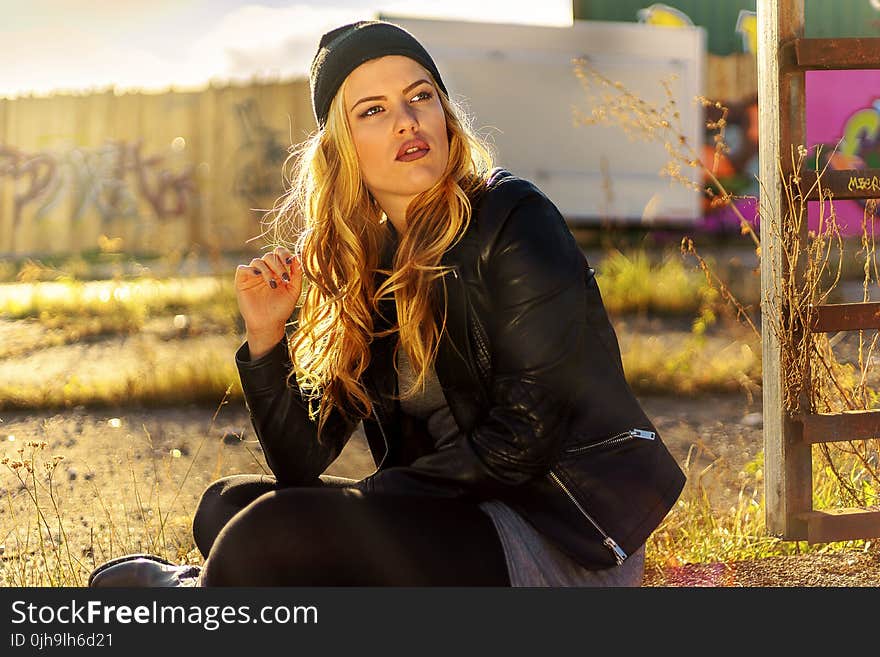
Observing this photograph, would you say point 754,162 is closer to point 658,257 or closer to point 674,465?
point 658,257

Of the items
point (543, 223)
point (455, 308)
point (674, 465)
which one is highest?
point (543, 223)

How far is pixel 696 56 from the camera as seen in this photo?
11.8 m

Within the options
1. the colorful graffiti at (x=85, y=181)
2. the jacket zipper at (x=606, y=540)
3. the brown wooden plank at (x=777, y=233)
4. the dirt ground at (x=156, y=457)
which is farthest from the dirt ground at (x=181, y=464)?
→ the colorful graffiti at (x=85, y=181)

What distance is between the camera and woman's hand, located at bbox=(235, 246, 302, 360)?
2486 millimetres

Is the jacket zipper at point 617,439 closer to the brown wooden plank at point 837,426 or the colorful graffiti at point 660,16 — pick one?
the brown wooden plank at point 837,426

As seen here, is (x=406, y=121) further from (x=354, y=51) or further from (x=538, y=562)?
(x=538, y=562)

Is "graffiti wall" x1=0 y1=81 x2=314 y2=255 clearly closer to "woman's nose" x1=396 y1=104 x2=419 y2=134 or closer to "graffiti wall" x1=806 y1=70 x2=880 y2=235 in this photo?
"graffiti wall" x1=806 y1=70 x2=880 y2=235

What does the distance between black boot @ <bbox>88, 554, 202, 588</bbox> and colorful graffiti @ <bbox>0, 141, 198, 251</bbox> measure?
1199 cm

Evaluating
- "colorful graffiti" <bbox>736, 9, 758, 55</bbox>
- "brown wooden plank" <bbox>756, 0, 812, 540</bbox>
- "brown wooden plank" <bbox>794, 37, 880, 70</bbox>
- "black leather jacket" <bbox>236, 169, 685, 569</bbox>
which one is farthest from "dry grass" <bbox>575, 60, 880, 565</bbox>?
"colorful graffiti" <bbox>736, 9, 758, 55</bbox>

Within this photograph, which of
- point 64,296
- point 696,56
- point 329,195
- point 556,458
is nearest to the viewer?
point 556,458

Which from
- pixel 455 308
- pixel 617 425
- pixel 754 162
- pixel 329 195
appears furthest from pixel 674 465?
pixel 754 162

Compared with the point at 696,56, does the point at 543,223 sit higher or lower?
lower

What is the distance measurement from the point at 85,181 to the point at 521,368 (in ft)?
43.4

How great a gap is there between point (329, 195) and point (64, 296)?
18.6ft
